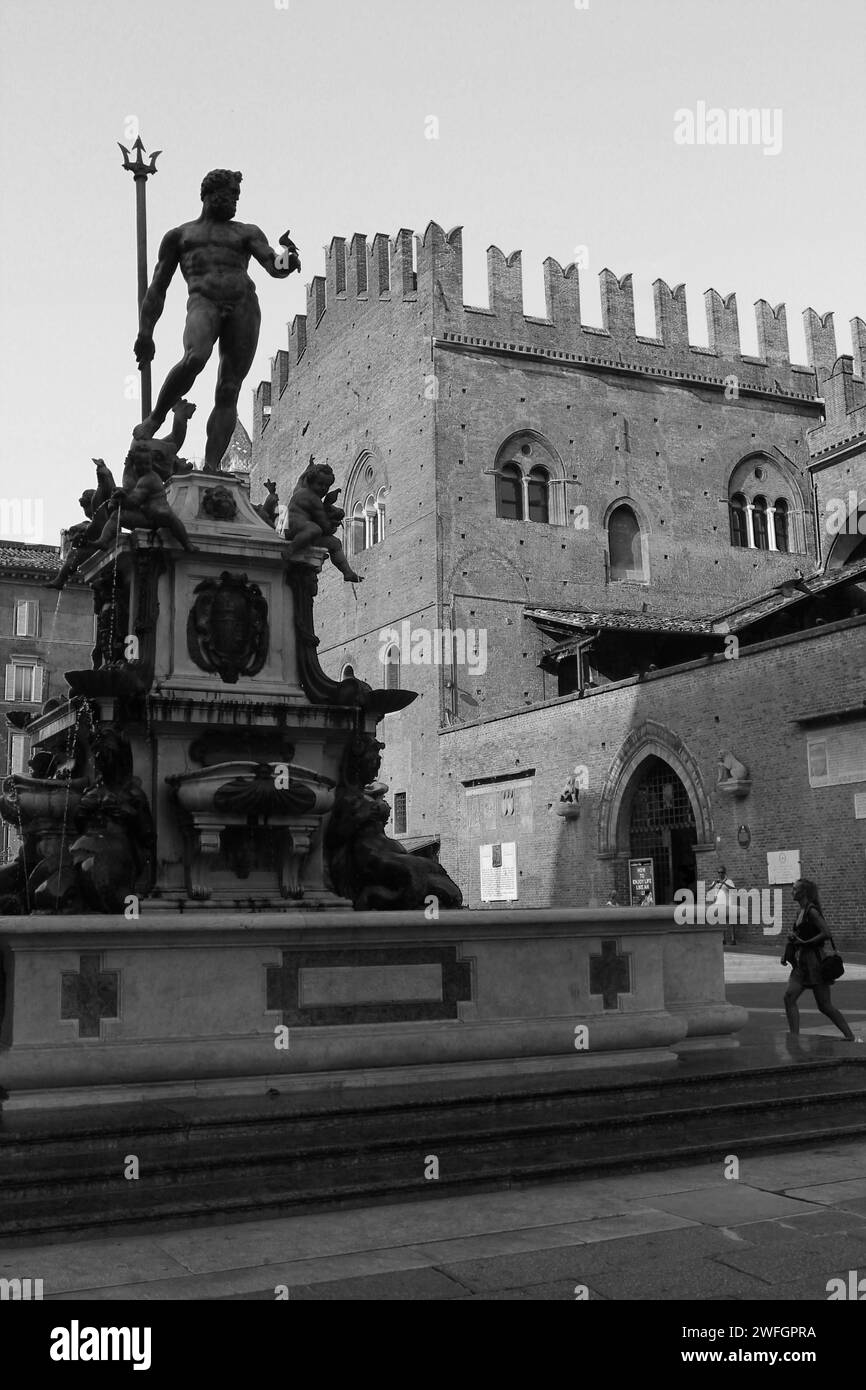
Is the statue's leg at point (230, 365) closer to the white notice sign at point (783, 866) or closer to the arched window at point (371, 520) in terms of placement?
the white notice sign at point (783, 866)

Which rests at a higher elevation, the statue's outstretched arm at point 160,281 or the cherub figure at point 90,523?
the statue's outstretched arm at point 160,281

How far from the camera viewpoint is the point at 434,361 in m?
40.5

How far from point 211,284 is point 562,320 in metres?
33.6

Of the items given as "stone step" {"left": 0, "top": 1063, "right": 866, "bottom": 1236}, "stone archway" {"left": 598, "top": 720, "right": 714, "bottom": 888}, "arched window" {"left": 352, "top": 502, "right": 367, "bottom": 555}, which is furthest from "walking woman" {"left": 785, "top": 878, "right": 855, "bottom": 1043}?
"arched window" {"left": 352, "top": 502, "right": 367, "bottom": 555}

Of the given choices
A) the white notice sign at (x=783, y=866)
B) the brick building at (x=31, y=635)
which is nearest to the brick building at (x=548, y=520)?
the white notice sign at (x=783, y=866)

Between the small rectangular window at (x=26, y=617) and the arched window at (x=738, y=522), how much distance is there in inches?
1036

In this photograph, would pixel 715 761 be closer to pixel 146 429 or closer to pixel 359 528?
pixel 146 429

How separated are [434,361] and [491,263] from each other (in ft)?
12.4

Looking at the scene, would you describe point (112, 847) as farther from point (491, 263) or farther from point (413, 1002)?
point (491, 263)

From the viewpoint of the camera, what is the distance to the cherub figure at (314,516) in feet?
32.2

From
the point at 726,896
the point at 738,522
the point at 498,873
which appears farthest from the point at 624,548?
the point at 726,896

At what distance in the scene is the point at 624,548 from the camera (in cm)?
4294
